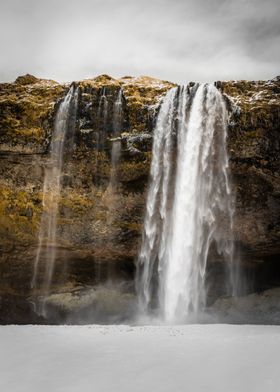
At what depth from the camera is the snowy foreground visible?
310 inches

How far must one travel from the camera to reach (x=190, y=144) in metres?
20.0

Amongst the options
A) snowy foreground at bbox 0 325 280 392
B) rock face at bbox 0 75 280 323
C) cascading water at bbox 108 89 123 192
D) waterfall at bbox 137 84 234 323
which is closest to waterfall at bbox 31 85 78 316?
rock face at bbox 0 75 280 323

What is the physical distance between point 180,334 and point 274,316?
870 centimetres

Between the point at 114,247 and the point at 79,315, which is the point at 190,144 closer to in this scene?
the point at 114,247

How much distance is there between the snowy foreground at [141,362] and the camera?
7.88 meters

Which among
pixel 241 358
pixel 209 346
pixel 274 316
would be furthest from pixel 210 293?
pixel 241 358

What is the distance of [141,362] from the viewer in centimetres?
932

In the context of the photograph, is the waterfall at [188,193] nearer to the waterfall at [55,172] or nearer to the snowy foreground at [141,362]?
the waterfall at [55,172]

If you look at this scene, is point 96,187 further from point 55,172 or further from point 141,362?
point 141,362

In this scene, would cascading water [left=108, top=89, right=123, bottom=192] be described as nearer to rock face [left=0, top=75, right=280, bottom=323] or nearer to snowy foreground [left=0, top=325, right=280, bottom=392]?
rock face [left=0, top=75, right=280, bottom=323]

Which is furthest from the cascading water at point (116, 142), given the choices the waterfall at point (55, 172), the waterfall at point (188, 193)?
the waterfall at point (55, 172)

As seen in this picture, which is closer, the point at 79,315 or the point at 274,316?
the point at 274,316

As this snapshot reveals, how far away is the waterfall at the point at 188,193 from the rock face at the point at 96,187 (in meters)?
0.55

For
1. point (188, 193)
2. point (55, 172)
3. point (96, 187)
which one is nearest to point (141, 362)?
point (188, 193)
